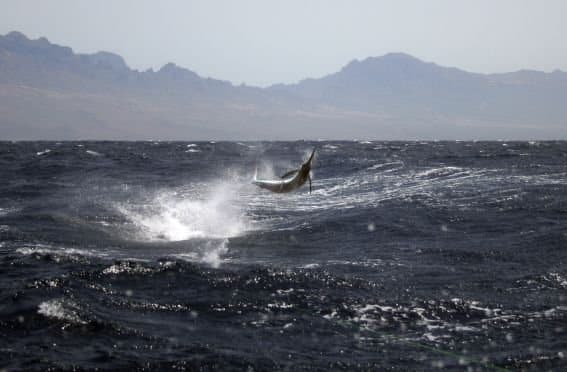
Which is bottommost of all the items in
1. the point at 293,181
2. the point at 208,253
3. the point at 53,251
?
the point at 208,253

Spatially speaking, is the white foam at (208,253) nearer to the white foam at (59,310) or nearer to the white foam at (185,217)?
the white foam at (185,217)

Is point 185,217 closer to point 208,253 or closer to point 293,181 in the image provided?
point 208,253

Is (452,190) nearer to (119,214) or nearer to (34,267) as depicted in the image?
(119,214)

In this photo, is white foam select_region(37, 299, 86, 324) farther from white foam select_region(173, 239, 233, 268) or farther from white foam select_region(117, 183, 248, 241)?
white foam select_region(117, 183, 248, 241)

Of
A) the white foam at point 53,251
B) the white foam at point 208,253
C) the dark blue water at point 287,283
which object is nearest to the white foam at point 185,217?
the dark blue water at point 287,283

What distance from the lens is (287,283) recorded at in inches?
717

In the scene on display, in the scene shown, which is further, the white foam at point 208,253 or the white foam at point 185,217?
the white foam at point 185,217

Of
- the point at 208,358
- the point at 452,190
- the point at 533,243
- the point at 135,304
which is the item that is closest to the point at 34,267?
the point at 135,304

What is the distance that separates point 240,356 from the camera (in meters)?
12.7

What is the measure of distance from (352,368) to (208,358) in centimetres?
307

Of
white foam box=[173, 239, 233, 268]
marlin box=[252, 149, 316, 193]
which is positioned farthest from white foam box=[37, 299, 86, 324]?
marlin box=[252, 149, 316, 193]

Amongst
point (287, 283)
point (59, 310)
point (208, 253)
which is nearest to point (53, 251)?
point (208, 253)

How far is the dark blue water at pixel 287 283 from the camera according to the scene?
42.5ft

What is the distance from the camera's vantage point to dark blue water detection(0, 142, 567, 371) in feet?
42.5
